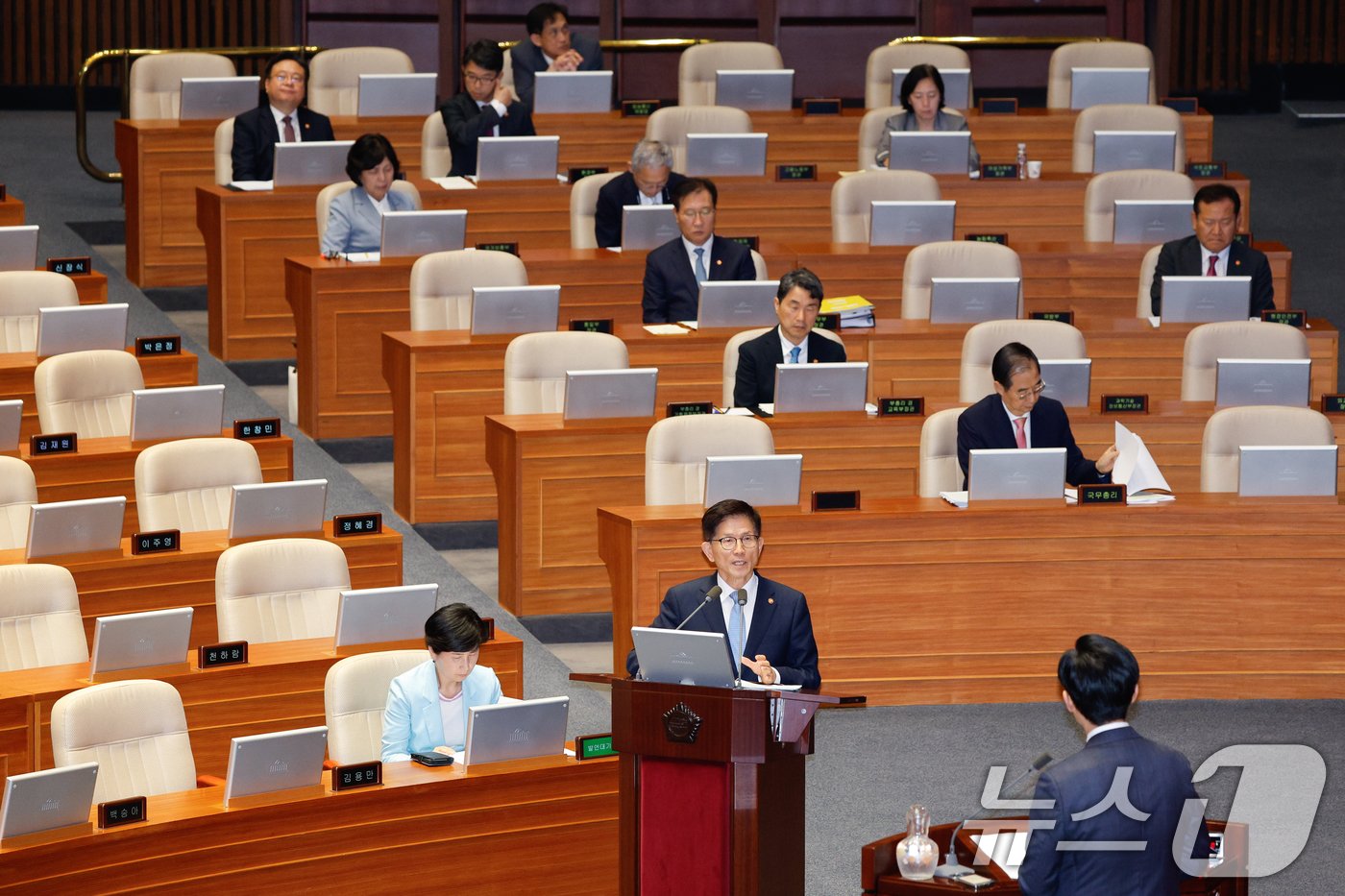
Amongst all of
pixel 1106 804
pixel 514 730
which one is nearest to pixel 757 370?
pixel 514 730

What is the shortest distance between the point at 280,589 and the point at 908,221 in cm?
384

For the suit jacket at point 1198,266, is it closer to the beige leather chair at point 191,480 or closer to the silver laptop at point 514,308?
the silver laptop at point 514,308

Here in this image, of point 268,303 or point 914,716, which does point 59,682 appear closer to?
point 914,716

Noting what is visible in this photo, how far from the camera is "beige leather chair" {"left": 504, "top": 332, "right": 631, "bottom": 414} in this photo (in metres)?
7.48

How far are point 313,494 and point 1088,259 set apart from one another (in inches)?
155

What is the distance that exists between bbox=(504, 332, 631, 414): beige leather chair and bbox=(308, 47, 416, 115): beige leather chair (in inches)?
135

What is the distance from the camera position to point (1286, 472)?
22.4 ft

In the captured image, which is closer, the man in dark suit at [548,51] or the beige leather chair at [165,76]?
the beige leather chair at [165,76]

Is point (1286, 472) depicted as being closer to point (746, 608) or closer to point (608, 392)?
point (608, 392)

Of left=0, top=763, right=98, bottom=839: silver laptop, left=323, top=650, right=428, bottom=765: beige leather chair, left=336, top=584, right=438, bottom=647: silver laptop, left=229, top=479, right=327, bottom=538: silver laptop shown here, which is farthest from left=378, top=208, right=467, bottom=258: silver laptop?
left=0, top=763, right=98, bottom=839: silver laptop

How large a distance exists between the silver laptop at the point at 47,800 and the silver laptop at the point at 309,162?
4.78 m

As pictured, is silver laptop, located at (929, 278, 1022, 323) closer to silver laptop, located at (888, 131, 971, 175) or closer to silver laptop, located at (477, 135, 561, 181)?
silver laptop, located at (888, 131, 971, 175)

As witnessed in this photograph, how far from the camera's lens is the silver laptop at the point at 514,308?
26.0 ft

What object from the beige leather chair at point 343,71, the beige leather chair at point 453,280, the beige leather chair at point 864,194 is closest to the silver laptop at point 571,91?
the beige leather chair at point 343,71
